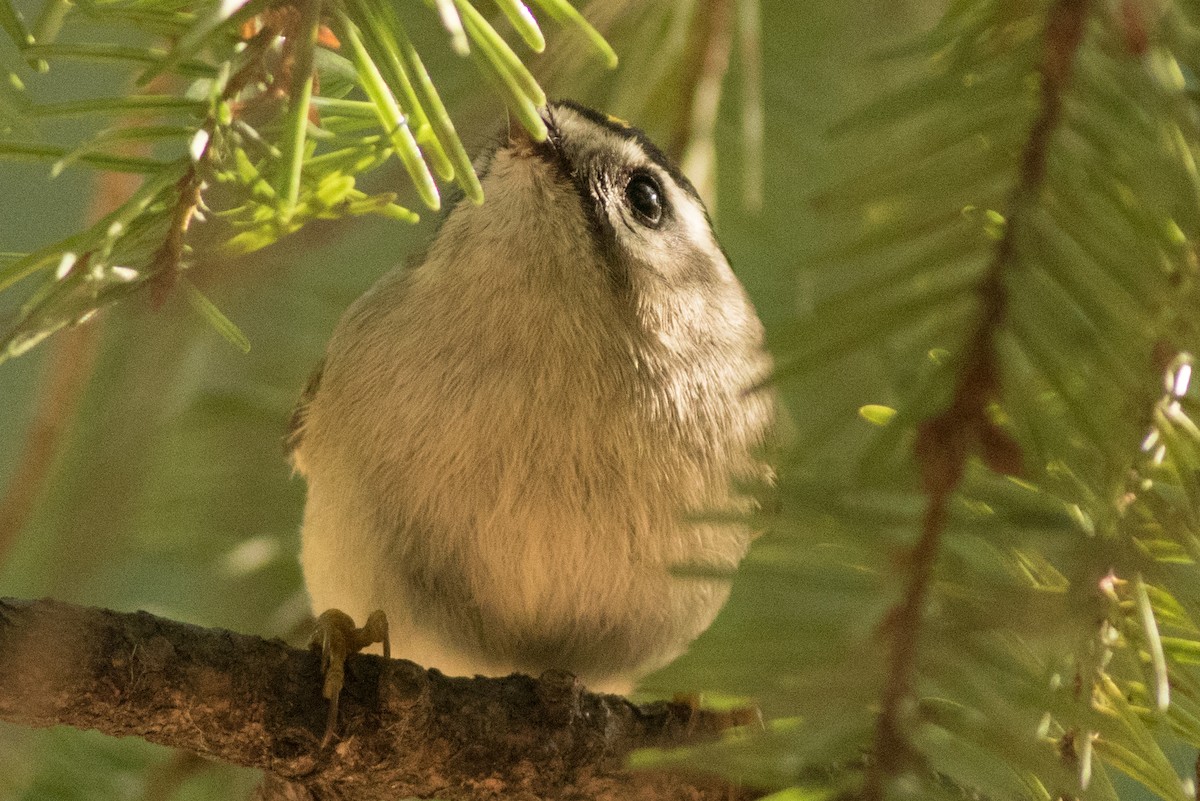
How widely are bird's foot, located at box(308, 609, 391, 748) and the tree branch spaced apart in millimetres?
10

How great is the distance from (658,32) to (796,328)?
2.94 feet

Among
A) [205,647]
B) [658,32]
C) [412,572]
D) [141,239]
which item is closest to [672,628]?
[412,572]

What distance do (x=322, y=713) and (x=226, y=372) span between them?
0.68 m

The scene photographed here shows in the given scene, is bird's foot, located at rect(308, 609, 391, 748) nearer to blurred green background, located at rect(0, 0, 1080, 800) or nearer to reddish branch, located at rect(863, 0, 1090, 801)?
blurred green background, located at rect(0, 0, 1080, 800)

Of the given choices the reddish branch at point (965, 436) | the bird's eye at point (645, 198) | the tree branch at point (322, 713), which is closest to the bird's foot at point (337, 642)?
the tree branch at point (322, 713)

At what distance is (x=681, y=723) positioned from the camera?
1338mm

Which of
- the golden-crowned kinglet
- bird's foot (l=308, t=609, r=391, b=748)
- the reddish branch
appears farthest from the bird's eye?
the reddish branch

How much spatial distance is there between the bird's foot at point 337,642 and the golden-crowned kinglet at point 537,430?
0.06 meters

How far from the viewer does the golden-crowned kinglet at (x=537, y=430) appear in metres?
1.29

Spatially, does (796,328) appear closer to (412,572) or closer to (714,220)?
(412,572)

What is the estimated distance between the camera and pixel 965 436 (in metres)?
0.49

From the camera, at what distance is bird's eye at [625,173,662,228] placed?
1.50m

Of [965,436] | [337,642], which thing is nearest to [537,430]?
[337,642]

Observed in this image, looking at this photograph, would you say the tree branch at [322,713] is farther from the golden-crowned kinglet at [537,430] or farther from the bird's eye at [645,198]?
the bird's eye at [645,198]
